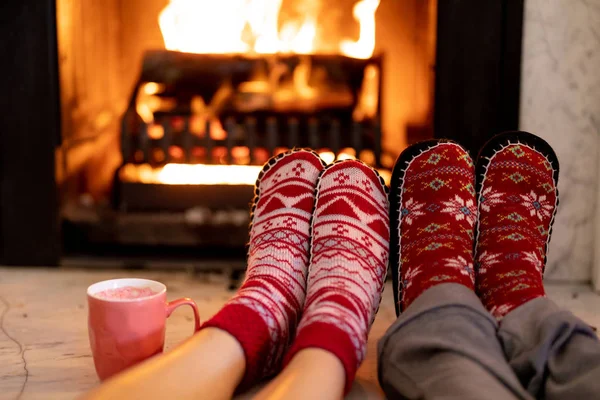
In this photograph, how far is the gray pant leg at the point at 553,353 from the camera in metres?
0.71

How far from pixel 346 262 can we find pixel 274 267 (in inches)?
4.1

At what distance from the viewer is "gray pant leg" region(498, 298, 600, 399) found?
2.33ft

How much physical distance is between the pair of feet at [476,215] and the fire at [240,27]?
592 millimetres

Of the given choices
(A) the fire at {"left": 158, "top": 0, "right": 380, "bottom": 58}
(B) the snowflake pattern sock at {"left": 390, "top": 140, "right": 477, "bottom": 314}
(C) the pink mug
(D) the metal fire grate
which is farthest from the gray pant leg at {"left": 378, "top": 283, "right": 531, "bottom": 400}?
(A) the fire at {"left": 158, "top": 0, "right": 380, "bottom": 58}

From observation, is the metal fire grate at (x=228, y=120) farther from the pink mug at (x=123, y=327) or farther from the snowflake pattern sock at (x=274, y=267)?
the pink mug at (x=123, y=327)

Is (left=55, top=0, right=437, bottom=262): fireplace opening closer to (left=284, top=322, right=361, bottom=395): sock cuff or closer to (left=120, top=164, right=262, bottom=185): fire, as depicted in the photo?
(left=120, top=164, right=262, bottom=185): fire

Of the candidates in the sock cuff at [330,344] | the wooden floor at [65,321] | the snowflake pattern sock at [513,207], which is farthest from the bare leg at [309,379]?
the snowflake pattern sock at [513,207]

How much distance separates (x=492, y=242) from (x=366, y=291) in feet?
0.86

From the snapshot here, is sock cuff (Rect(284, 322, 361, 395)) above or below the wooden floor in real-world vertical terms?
above

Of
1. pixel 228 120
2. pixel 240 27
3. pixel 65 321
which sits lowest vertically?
pixel 65 321

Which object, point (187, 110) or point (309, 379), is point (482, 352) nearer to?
point (309, 379)

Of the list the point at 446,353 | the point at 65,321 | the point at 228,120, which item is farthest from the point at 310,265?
the point at 228,120

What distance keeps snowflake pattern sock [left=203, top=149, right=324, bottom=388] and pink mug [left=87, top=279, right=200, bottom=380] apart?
7 cm

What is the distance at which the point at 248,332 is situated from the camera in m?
0.81
